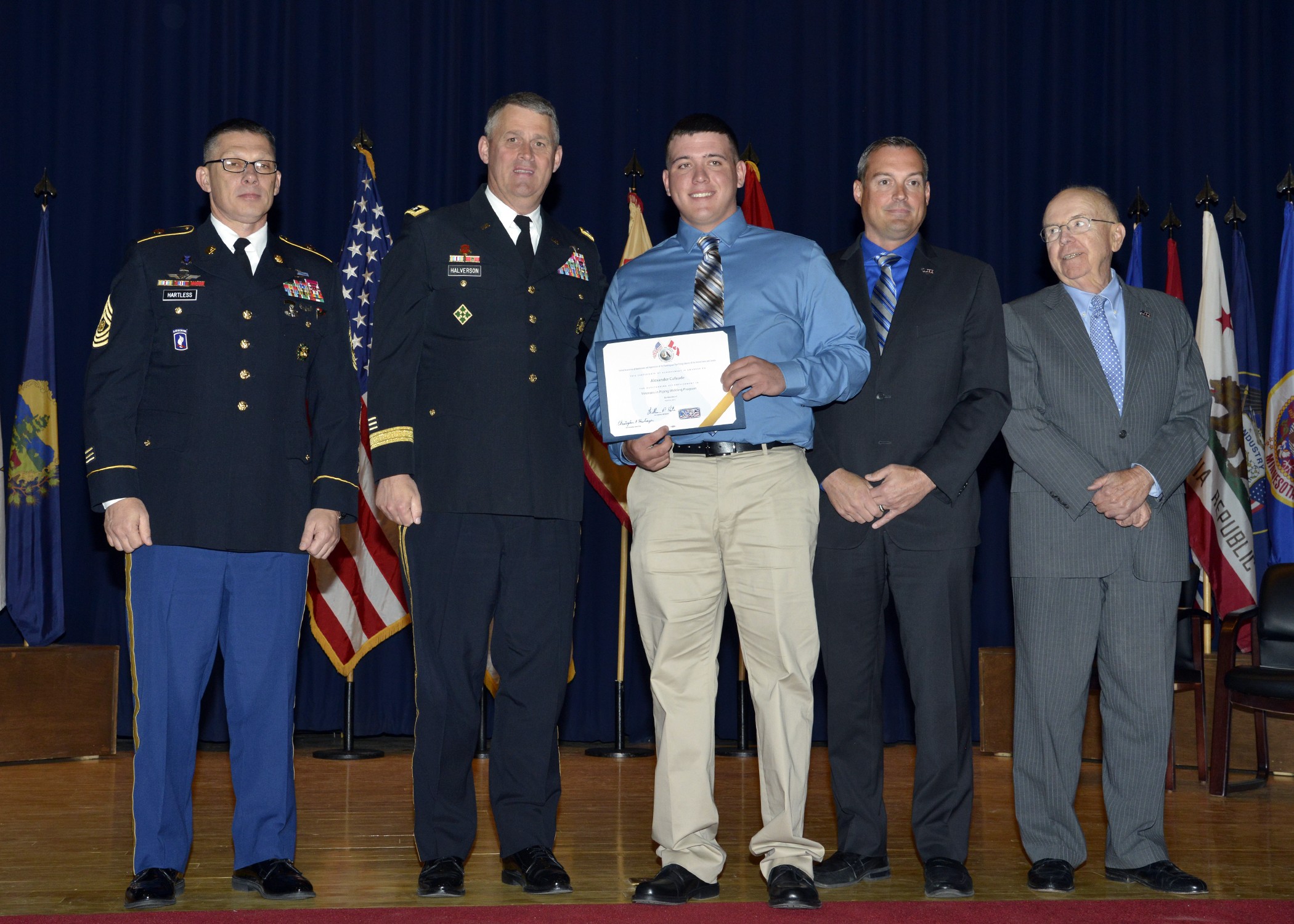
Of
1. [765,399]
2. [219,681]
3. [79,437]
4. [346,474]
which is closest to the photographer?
[765,399]

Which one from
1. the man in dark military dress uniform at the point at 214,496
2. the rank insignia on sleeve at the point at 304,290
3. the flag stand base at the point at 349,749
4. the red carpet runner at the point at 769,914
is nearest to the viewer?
the red carpet runner at the point at 769,914

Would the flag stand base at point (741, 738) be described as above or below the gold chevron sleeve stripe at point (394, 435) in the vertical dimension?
below

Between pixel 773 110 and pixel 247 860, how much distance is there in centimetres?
464

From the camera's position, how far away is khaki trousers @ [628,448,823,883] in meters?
2.71

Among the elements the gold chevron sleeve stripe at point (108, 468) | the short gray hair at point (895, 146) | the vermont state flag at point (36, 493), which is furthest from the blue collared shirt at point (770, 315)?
the vermont state flag at point (36, 493)

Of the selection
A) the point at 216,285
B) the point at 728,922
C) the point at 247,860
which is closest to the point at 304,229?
the point at 216,285

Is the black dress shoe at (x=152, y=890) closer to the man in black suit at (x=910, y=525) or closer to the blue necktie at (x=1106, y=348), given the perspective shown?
the man in black suit at (x=910, y=525)

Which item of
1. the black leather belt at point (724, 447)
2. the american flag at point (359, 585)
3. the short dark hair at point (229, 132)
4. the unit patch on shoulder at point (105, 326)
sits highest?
the short dark hair at point (229, 132)

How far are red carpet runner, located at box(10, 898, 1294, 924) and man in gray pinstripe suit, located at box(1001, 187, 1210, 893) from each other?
22cm

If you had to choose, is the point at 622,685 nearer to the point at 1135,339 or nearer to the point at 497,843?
the point at 497,843

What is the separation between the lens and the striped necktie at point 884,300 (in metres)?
3.05

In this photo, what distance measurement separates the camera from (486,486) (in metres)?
2.87

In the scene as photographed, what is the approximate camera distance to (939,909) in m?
2.62

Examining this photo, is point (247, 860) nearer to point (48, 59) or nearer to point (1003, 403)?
point (1003, 403)
